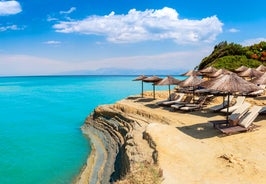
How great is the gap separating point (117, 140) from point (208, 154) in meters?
6.60

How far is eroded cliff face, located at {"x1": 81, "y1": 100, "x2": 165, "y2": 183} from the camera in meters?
7.85

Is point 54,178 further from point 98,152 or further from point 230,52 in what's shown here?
point 230,52

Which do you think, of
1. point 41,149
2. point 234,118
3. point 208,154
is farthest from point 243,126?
point 41,149

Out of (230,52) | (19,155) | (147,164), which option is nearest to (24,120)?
(19,155)

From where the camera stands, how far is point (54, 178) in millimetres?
9727

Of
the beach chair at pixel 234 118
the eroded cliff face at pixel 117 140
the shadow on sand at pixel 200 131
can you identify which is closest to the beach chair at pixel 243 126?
the beach chair at pixel 234 118

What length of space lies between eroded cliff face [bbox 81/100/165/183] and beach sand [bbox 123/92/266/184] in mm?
562

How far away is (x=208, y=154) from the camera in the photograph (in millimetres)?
7074

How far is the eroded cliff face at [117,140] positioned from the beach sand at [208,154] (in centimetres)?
56

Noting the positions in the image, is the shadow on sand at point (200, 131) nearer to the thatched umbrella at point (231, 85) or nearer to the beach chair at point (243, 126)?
the beach chair at point (243, 126)

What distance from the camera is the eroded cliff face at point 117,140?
25.7 feet

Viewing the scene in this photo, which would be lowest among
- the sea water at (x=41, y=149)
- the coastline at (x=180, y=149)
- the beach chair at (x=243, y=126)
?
the sea water at (x=41, y=149)

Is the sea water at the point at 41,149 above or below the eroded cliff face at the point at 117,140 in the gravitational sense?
below

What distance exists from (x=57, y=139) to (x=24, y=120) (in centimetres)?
796
